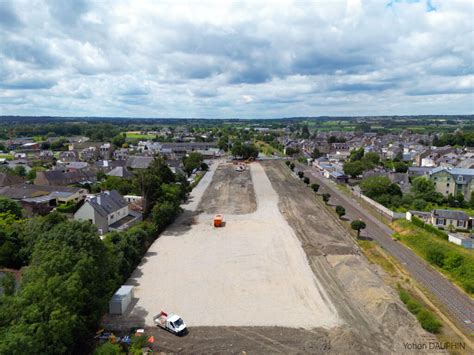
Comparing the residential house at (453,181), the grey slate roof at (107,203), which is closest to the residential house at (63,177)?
the grey slate roof at (107,203)

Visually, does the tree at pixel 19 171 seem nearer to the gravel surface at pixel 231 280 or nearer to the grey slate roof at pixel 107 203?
the grey slate roof at pixel 107 203

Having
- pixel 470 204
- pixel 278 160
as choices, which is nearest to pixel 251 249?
pixel 470 204

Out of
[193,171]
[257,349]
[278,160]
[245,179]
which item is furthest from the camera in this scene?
[278,160]

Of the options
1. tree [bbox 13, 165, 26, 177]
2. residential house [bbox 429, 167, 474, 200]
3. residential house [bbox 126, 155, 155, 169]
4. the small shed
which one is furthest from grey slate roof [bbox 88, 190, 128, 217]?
residential house [bbox 429, 167, 474, 200]

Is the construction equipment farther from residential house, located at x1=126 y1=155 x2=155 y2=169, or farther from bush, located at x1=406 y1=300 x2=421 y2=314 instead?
residential house, located at x1=126 y1=155 x2=155 y2=169

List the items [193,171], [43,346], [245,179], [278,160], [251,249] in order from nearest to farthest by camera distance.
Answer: [43,346] < [251,249] < [245,179] < [193,171] < [278,160]

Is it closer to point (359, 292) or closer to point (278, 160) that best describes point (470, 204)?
point (359, 292)
